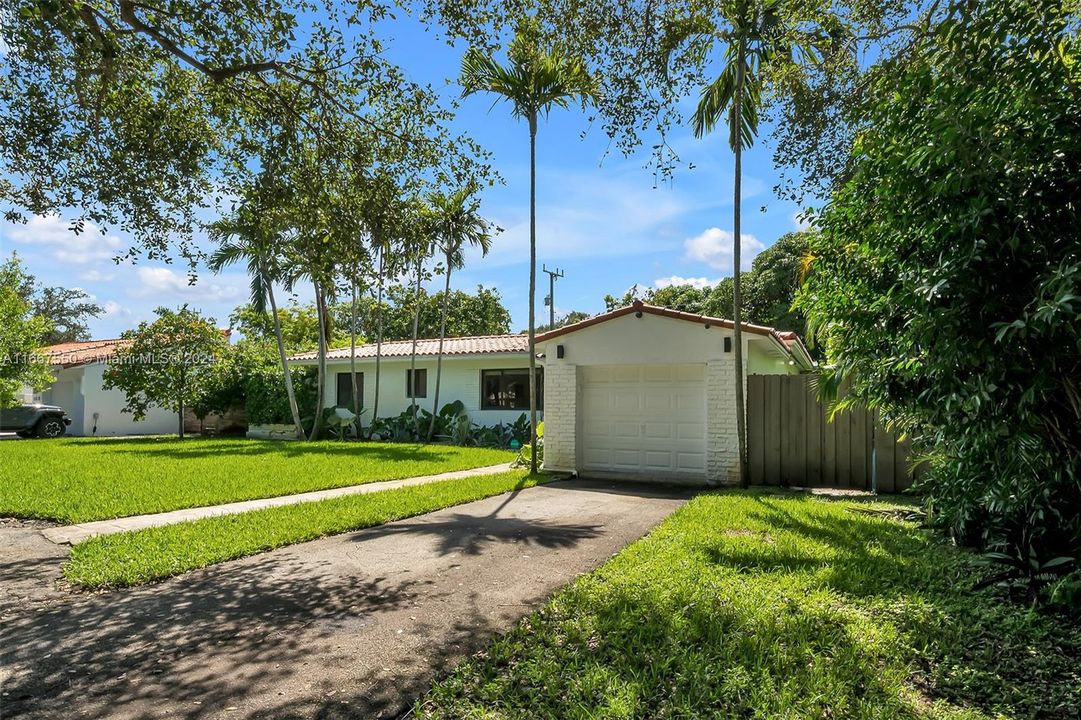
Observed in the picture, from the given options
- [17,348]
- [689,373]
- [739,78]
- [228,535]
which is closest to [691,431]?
[689,373]

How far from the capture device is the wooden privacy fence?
9.46 meters

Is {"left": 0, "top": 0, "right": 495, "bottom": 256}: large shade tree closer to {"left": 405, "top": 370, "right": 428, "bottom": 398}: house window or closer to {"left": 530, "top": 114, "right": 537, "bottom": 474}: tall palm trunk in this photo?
{"left": 530, "top": 114, "right": 537, "bottom": 474}: tall palm trunk

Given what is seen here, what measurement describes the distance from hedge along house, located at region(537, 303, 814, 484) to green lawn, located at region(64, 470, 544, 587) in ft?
10.4

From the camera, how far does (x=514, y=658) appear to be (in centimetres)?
351

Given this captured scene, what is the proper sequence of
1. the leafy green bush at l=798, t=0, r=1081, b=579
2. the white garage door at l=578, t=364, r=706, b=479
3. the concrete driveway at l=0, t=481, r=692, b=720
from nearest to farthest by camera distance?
the concrete driveway at l=0, t=481, r=692, b=720 < the leafy green bush at l=798, t=0, r=1081, b=579 < the white garage door at l=578, t=364, r=706, b=479

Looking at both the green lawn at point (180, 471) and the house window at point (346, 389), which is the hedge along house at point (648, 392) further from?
the house window at point (346, 389)

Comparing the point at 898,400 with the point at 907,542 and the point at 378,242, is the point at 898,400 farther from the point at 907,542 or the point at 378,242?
the point at 378,242

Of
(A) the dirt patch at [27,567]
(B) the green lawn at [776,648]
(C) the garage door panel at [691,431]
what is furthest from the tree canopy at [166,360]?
(B) the green lawn at [776,648]

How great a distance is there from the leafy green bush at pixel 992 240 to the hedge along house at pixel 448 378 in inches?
539

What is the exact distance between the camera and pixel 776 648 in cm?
345

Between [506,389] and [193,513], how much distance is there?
1206cm

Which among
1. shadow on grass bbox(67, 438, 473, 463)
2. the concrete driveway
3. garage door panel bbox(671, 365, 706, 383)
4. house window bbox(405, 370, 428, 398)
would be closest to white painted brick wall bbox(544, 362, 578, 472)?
garage door panel bbox(671, 365, 706, 383)

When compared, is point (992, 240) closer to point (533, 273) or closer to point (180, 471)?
point (533, 273)

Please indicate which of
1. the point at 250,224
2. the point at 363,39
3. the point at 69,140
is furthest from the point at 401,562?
the point at 69,140
